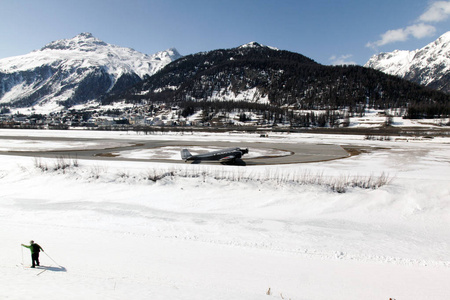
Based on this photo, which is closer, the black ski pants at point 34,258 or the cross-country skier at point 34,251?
the cross-country skier at point 34,251

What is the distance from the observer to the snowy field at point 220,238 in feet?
27.0

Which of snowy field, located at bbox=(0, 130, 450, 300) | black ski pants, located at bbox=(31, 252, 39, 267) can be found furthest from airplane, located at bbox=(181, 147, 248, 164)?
black ski pants, located at bbox=(31, 252, 39, 267)

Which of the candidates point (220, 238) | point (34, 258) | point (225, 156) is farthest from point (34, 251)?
point (225, 156)

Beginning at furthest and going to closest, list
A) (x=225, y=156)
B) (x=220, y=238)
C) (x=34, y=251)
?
(x=225, y=156), (x=220, y=238), (x=34, y=251)

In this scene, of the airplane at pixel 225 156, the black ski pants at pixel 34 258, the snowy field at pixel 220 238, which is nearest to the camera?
the snowy field at pixel 220 238

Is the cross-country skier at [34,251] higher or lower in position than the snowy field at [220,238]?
higher

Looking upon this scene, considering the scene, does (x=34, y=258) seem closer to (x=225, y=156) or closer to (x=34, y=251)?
(x=34, y=251)

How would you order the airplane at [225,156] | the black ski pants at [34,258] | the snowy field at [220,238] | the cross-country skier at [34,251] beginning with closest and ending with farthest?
the snowy field at [220,238] < the cross-country skier at [34,251] < the black ski pants at [34,258] < the airplane at [225,156]

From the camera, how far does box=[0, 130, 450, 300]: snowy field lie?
27.0 feet

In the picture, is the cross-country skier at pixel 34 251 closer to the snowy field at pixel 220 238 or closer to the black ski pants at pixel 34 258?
the black ski pants at pixel 34 258

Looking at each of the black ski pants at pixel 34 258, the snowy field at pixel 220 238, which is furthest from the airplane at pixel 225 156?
the black ski pants at pixel 34 258

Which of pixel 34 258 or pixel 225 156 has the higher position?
pixel 225 156

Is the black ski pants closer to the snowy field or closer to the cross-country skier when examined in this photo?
the cross-country skier

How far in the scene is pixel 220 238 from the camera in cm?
1190
